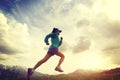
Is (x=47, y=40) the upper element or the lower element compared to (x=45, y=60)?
upper

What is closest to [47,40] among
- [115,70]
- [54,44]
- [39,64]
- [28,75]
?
[54,44]

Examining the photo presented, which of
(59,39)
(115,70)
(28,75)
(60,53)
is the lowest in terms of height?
(28,75)

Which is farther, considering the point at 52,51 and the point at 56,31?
the point at 56,31

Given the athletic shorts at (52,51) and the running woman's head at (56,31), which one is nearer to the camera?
the athletic shorts at (52,51)

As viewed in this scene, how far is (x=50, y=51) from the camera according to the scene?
1441 cm

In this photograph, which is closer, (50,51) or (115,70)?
(50,51)

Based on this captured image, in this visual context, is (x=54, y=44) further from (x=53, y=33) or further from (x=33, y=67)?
(x=33, y=67)

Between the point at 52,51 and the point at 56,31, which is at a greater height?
the point at 56,31

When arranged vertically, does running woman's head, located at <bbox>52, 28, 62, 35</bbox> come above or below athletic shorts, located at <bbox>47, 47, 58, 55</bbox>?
above

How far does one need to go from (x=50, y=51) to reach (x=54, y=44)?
0.53m

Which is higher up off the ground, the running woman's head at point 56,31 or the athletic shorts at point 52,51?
the running woman's head at point 56,31

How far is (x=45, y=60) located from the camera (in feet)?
47.2

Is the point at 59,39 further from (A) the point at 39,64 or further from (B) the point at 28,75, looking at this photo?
(B) the point at 28,75

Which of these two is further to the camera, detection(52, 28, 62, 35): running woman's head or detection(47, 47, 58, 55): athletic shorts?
detection(52, 28, 62, 35): running woman's head
